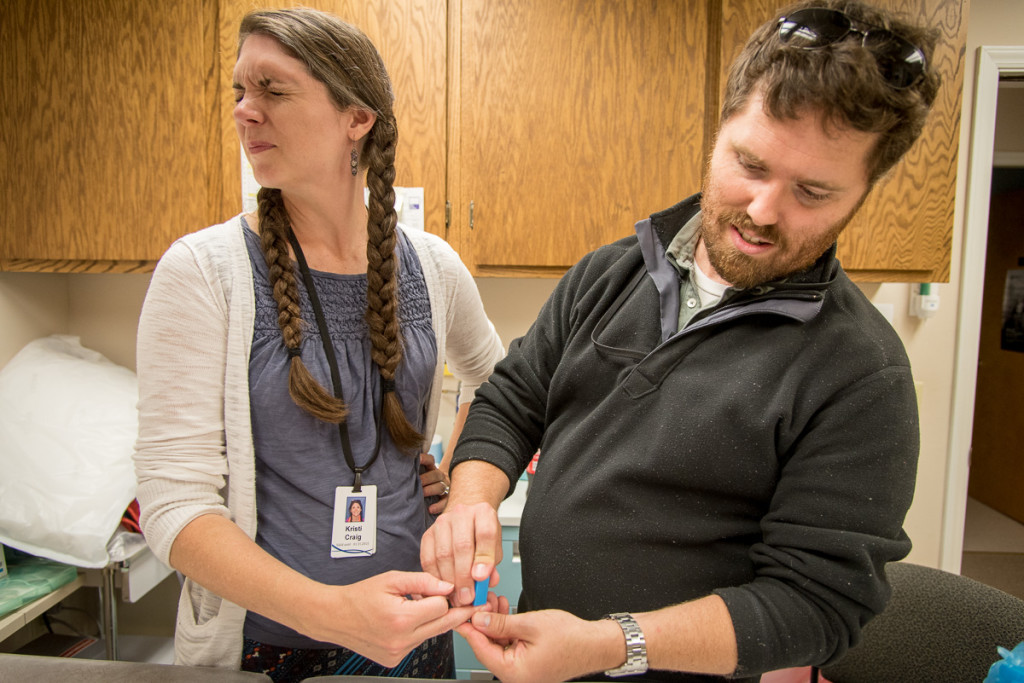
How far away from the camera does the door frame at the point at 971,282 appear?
2271 mm

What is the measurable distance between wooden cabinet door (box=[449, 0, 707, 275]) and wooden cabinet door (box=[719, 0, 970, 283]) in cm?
17

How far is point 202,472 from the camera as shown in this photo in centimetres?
86

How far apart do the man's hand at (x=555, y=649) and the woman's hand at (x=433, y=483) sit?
1.19 ft

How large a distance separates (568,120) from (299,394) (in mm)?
1353

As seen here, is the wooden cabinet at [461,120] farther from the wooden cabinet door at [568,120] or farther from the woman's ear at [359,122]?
the woman's ear at [359,122]

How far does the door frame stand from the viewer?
2271mm

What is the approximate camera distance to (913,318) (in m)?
2.39

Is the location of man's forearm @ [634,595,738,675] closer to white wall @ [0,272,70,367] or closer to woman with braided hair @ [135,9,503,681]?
woman with braided hair @ [135,9,503,681]

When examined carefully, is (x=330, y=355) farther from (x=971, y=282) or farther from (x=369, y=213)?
(x=971, y=282)

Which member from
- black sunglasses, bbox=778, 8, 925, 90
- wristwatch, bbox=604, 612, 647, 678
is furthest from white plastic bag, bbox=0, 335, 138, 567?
black sunglasses, bbox=778, 8, 925, 90

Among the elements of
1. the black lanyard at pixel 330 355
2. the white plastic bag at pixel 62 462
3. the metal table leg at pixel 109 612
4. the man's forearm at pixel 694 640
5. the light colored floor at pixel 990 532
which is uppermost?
the black lanyard at pixel 330 355

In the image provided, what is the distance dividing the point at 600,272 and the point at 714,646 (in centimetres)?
53

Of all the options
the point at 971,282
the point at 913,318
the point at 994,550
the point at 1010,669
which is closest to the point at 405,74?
the point at 1010,669

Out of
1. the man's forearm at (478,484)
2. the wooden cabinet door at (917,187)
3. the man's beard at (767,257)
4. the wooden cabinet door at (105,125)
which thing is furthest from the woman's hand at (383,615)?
the wooden cabinet door at (917,187)
